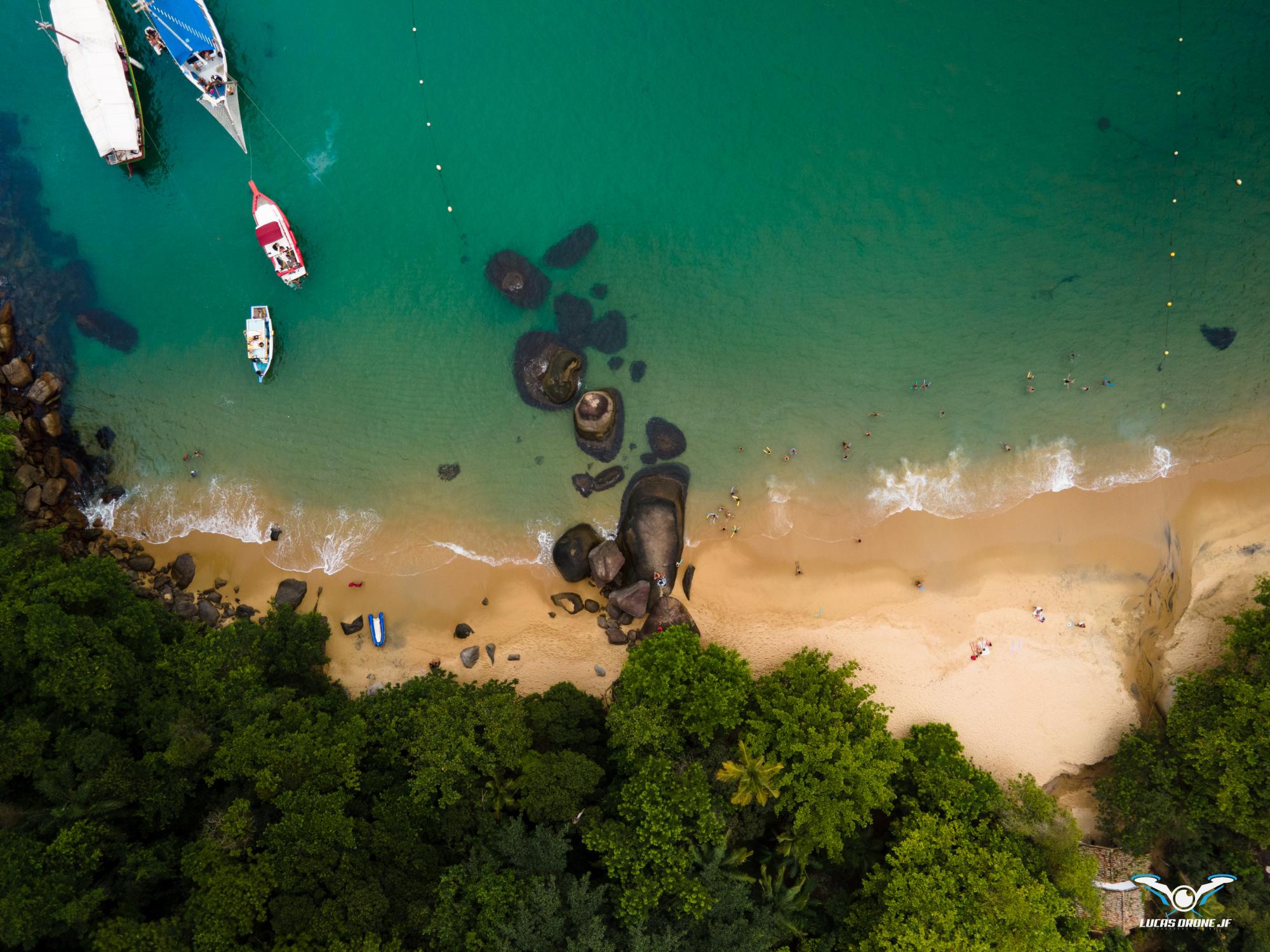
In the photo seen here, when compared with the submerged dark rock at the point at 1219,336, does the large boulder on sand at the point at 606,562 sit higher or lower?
lower

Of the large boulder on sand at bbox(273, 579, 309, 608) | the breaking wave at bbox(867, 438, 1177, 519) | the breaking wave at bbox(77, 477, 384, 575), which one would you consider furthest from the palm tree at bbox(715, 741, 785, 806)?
the large boulder on sand at bbox(273, 579, 309, 608)

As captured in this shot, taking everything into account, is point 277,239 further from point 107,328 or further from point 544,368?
point 544,368

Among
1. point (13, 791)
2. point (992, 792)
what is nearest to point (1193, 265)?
point (992, 792)

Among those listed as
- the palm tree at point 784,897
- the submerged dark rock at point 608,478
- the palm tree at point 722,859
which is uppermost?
the submerged dark rock at point 608,478

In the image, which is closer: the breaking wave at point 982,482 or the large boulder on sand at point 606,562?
the large boulder on sand at point 606,562

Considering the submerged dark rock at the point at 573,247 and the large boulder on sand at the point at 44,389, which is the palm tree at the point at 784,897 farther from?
the large boulder on sand at the point at 44,389

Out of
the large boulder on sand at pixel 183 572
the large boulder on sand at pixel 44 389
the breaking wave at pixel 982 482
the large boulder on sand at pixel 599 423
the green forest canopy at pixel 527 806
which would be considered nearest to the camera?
the green forest canopy at pixel 527 806

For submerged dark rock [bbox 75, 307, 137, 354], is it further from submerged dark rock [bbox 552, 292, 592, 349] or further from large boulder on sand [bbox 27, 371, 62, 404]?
submerged dark rock [bbox 552, 292, 592, 349]

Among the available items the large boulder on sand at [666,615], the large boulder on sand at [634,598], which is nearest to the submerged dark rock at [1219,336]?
the large boulder on sand at [666,615]

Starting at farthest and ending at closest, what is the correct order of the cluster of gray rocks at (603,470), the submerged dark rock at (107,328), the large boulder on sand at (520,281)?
the submerged dark rock at (107,328) < the large boulder on sand at (520,281) < the cluster of gray rocks at (603,470)
